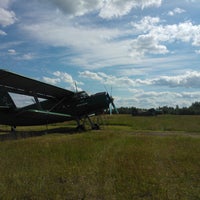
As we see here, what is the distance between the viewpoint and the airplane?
20312 mm

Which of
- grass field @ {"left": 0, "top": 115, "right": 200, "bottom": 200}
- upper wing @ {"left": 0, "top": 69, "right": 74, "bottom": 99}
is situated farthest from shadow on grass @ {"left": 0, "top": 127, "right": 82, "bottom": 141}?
grass field @ {"left": 0, "top": 115, "right": 200, "bottom": 200}

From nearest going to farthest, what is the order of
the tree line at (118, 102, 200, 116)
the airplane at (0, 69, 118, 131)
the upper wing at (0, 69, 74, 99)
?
the upper wing at (0, 69, 74, 99) < the airplane at (0, 69, 118, 131) < the tree line at (118, 102, 200, 116)

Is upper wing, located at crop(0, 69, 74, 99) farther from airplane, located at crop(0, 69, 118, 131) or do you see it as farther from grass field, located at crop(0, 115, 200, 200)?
grass field, located at crop(0, 115, 200, 200)

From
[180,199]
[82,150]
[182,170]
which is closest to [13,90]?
[82,150]

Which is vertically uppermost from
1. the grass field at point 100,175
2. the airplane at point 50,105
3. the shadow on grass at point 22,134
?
the airplane at point 50,105

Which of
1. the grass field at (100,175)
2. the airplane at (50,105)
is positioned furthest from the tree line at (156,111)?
the grass field at (100,175)

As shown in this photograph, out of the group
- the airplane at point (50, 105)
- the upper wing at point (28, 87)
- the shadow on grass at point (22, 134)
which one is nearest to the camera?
the shadow on grass at point (22, 134)

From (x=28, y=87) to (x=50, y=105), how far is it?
392 cm

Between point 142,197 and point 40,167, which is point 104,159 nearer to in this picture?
point 40,167

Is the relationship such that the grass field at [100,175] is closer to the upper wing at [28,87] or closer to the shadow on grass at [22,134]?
the shadow on grass at [22,134]

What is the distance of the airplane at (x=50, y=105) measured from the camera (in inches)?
800

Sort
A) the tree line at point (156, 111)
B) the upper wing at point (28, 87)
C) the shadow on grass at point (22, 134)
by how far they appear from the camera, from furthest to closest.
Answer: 1. the tree line at point (156, 111)
2. the upper wing at point (28, 87)
3. the shadow on grass at point (22, 134)

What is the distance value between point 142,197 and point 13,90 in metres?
17.0

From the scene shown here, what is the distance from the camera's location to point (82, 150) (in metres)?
9.91
